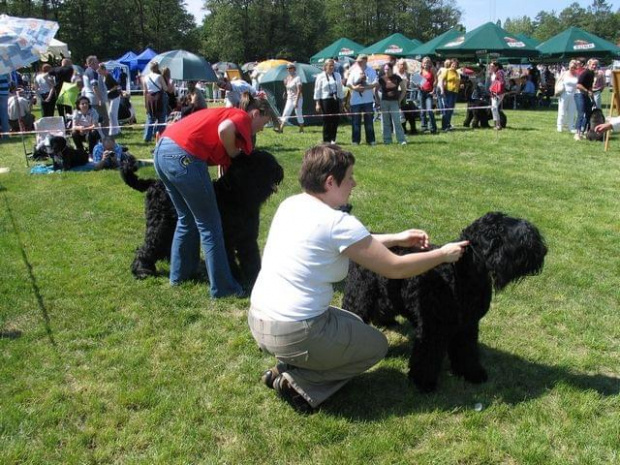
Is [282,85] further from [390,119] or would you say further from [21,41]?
[21,41]

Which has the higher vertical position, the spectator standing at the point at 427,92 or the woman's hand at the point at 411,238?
the spectator standing at the point at 427,92

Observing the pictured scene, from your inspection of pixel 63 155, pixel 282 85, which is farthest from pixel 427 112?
pixel 63 155

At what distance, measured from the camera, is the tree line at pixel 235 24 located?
187 feet

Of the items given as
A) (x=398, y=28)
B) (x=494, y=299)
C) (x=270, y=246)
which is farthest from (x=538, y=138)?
(x=398, y=28)

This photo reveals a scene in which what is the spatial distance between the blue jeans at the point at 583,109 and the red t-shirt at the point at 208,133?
11508 mm

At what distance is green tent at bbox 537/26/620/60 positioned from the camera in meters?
22.1

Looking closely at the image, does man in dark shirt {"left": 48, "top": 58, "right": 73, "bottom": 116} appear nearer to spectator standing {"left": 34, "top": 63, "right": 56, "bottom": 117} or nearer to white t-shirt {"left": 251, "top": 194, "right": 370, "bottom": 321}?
spectator standing {"left": 34, "top": 63, "right": 56, "bottom": 117}

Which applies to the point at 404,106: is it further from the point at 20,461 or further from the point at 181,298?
the point at 20,461

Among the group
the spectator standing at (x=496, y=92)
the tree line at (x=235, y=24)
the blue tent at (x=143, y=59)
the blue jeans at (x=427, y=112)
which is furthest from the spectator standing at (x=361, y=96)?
the tree line at (x=235, y=24)

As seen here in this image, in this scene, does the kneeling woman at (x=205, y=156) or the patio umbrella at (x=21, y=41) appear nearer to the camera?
the kneeling woman at (x=205, y=156)

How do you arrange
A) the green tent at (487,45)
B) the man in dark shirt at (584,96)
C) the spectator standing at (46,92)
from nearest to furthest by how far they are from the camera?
the man in dark shirt at (584,96)
the spectator standing at (46,92)
the green tent at (487,45)

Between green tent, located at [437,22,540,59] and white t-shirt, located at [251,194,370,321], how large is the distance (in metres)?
19.9

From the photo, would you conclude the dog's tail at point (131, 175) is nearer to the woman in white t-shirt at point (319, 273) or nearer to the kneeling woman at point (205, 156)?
the kneeling woman at point (205, 156)

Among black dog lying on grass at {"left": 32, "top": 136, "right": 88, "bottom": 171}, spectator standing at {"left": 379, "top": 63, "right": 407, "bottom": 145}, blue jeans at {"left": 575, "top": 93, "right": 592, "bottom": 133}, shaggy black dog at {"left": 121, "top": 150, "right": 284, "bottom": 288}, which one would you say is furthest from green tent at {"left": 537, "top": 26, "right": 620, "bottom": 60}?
shaggy black dog at {"left": 121, "top": 150, "right": 284, "bottom": 288}
